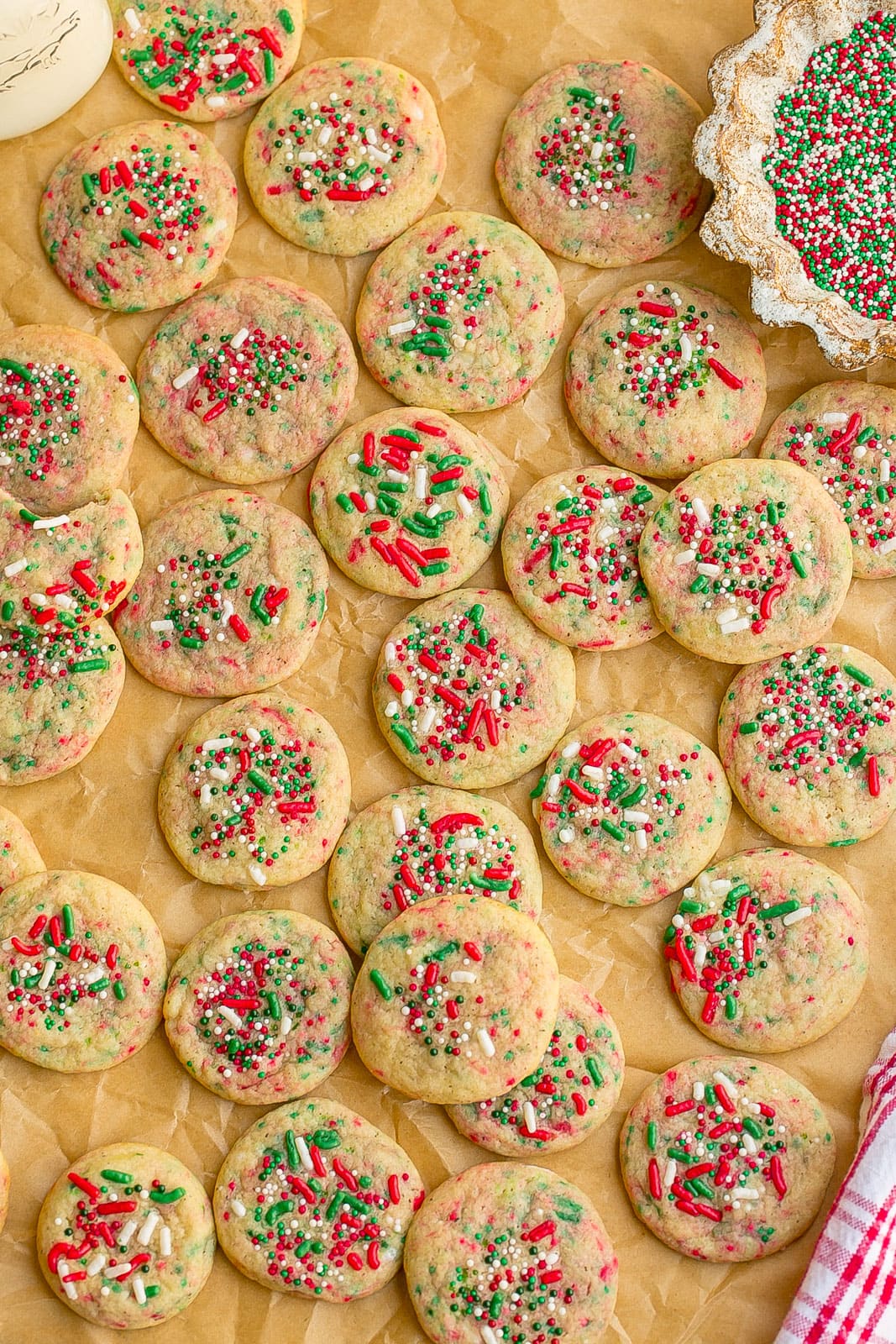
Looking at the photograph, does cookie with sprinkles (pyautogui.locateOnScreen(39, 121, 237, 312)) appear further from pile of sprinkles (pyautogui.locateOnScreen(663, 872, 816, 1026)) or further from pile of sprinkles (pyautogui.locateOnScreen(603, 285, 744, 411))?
pile of sprinkles (pyautogui.locateOnScreen(663, 872, 816, 1026))

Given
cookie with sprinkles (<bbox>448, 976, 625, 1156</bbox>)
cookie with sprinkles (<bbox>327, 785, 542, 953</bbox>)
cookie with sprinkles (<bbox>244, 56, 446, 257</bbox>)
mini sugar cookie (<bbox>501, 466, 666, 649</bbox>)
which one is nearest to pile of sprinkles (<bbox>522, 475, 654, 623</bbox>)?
mini sugar cookie (<bbox>501, 466, 666, 649</bbox>)

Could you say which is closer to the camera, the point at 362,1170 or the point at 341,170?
the point at 362,1170

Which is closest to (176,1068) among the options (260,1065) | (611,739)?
(260,1065)

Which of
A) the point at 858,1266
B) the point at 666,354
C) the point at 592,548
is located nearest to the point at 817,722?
the point at 592,548

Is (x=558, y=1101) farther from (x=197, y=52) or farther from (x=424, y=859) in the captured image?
(x=197, y=52)

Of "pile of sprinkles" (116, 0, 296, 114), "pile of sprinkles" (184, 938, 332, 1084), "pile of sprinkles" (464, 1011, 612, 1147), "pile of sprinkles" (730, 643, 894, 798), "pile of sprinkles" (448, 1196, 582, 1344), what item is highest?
"pile of sprinkles" (116, 0, 296, 114)

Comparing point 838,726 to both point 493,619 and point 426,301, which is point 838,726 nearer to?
point 493,619
